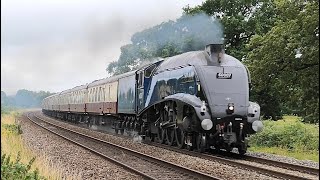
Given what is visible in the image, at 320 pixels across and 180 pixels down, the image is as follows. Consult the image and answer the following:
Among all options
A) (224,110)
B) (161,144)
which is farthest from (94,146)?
(224,110)

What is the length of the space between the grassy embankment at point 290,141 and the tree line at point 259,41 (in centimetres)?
85

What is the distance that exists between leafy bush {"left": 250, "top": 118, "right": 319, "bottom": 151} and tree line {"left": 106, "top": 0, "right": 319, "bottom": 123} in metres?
0.82

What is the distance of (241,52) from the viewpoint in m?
30.0

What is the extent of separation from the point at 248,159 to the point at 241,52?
56.2ft

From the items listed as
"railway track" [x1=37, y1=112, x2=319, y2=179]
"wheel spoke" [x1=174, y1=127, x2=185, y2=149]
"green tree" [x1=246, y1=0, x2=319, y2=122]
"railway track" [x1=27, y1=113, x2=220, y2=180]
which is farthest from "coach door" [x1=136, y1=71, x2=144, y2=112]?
"railway track" [x1=37, y1=112, x2=319, y2=179]

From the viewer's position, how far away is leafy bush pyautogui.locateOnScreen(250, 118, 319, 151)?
1616 centimetres

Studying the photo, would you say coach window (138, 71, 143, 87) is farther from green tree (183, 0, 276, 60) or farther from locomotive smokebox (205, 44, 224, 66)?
green tree (183, 0, 276, 60)

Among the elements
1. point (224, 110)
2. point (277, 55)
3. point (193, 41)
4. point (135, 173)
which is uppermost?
point (193, 41)

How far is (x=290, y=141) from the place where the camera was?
1742cm

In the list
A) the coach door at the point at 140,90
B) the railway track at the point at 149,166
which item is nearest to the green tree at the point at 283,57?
the coach door at the point at 140,90

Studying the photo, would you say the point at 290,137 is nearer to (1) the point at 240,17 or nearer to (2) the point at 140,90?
(2) the point at 140,90

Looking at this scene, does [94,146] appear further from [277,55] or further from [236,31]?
[236,31]

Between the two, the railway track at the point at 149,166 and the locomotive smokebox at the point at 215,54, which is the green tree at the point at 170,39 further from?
the railway track at the point at 149,166

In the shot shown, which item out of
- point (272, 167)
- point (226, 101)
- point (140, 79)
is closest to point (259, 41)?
point (140, 79)
